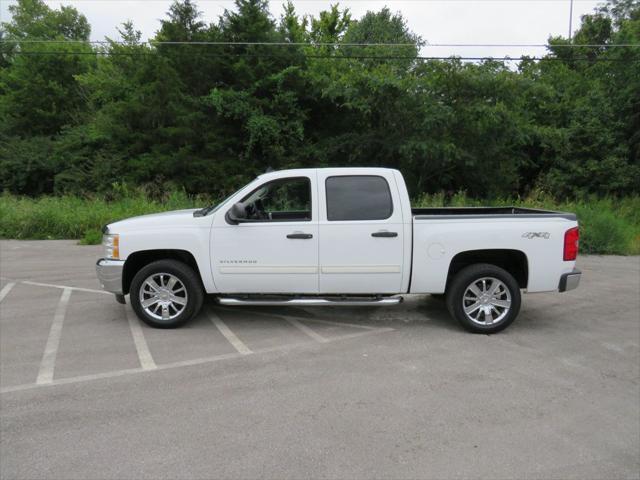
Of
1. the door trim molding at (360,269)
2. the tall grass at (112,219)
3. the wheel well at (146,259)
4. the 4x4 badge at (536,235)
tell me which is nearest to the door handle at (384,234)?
the door trim molding at (360,269)

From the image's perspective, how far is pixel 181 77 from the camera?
25984 millimetres

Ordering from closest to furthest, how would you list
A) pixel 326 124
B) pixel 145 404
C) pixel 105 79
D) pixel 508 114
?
pixel 145 404, pixel 508 114, pixel 326 124, pixel 105 79

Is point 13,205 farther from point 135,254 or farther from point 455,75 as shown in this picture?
point 455,75

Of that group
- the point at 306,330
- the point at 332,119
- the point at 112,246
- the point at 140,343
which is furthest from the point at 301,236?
the point at 332,119

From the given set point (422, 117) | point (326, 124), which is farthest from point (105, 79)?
point (422, 117)

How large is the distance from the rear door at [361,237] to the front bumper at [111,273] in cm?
238

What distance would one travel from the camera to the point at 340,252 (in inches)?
237

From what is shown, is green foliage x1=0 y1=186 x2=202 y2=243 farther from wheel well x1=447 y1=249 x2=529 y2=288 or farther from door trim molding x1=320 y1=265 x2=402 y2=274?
wheel well x1=447 y1=249 x2=529 y2=288

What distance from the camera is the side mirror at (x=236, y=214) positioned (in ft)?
19.4

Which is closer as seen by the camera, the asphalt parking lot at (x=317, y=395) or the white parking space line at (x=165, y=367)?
the asphalt parking lot at (x=317, y=395)

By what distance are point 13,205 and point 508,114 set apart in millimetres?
17720

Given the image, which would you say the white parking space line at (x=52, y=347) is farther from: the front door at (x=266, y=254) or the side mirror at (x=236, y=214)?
the side mirror at (x=236, y=214)

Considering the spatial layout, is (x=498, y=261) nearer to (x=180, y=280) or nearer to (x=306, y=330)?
(x=306, y=330)

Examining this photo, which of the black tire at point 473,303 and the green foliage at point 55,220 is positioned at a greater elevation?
the green foliage at point 55,220
